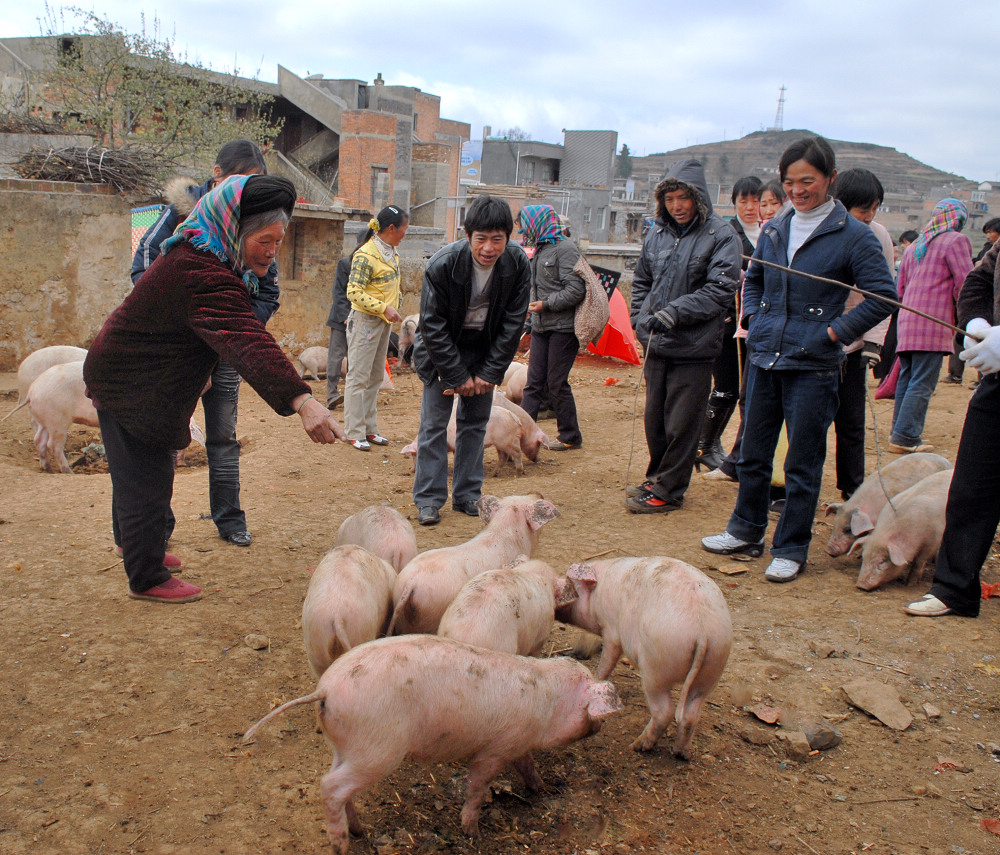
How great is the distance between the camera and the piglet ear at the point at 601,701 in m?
2.58

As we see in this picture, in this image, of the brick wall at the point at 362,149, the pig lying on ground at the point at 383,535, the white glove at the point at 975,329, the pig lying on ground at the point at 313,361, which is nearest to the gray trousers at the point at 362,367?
the pig lying on ground at the point at 383,535

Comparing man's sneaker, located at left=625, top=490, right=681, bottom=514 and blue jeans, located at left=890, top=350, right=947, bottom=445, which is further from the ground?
blue jeans, located at left=890, top=350, right=947, bottom=445

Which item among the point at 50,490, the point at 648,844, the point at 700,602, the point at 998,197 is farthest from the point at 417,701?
the point at 998,197

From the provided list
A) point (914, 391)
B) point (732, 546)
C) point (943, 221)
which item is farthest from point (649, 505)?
point (943, 221)

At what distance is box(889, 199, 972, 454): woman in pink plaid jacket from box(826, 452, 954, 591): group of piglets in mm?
2814

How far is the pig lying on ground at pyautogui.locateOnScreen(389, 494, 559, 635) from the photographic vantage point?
326 centimetres

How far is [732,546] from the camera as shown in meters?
4.84

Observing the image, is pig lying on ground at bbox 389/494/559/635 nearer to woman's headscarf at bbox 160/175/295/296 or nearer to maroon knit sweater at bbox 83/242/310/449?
maroon knit sweater at bbox 83/242/310/449

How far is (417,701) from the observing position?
234 centimetres

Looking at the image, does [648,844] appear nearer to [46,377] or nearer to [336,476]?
[336,476]

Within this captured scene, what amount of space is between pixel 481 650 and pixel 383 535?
4.57ft

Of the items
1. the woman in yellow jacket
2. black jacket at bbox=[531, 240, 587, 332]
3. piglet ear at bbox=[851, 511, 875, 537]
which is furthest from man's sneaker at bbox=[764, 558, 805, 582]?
the woman in yellow jacket

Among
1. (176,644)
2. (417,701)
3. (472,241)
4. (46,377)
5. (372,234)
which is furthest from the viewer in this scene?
(372,234)

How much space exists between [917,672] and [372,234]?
5.88 meters
